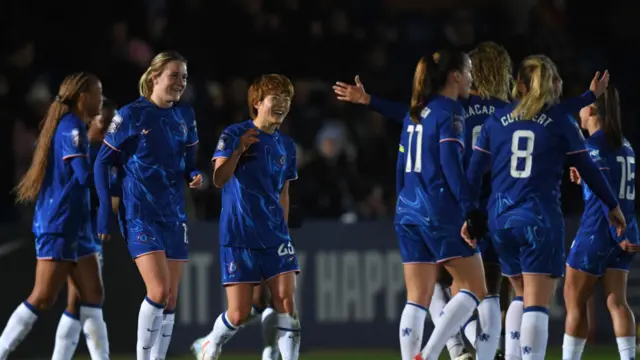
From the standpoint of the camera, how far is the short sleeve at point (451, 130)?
26.7ft

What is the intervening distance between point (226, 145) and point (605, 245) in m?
2.84

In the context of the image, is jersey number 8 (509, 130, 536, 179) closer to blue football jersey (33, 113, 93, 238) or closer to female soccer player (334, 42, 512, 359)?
female soccer player (334, 42, 512, 359)

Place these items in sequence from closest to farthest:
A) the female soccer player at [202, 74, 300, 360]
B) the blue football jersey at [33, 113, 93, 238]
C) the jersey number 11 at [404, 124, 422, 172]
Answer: the jersey number 11 at [404, 124, 422, 172], the female soccer player at [202, 74, 300, 360], the blue football jersey at [33, 113, 93, 238]

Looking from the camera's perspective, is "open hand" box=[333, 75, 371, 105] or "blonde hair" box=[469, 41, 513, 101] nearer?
"open hand" box=[333, 75, 371, 105]

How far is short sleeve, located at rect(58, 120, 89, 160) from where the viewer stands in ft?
30.2

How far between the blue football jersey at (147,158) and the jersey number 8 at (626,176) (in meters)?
3.20

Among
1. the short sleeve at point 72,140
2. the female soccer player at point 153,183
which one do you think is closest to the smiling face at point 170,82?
the female soccer player at point 153,183

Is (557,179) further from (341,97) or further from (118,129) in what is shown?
(118,129)

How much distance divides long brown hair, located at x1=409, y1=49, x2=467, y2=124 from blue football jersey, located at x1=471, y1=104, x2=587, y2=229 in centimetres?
47

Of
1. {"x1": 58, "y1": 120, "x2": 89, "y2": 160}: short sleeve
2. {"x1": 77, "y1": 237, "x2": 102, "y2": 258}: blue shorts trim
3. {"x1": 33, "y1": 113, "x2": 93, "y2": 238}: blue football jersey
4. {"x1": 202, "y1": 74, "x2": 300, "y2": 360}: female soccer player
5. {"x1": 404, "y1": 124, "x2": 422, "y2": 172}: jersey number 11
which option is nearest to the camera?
{"x1": 404, "y1": 124, "x2": 422, "y2": 172}: jersey number 11

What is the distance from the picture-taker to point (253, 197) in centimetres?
864

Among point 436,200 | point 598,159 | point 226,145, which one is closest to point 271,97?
point 226,145

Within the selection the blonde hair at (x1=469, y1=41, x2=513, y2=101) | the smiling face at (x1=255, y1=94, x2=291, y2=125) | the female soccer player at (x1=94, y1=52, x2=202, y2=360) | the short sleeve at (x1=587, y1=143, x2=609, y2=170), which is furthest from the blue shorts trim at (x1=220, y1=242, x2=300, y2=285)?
the short sleeve at (x1=587, y1=143, x2=609, y2=170)

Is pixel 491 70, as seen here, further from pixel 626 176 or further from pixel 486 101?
pixel 626 176
